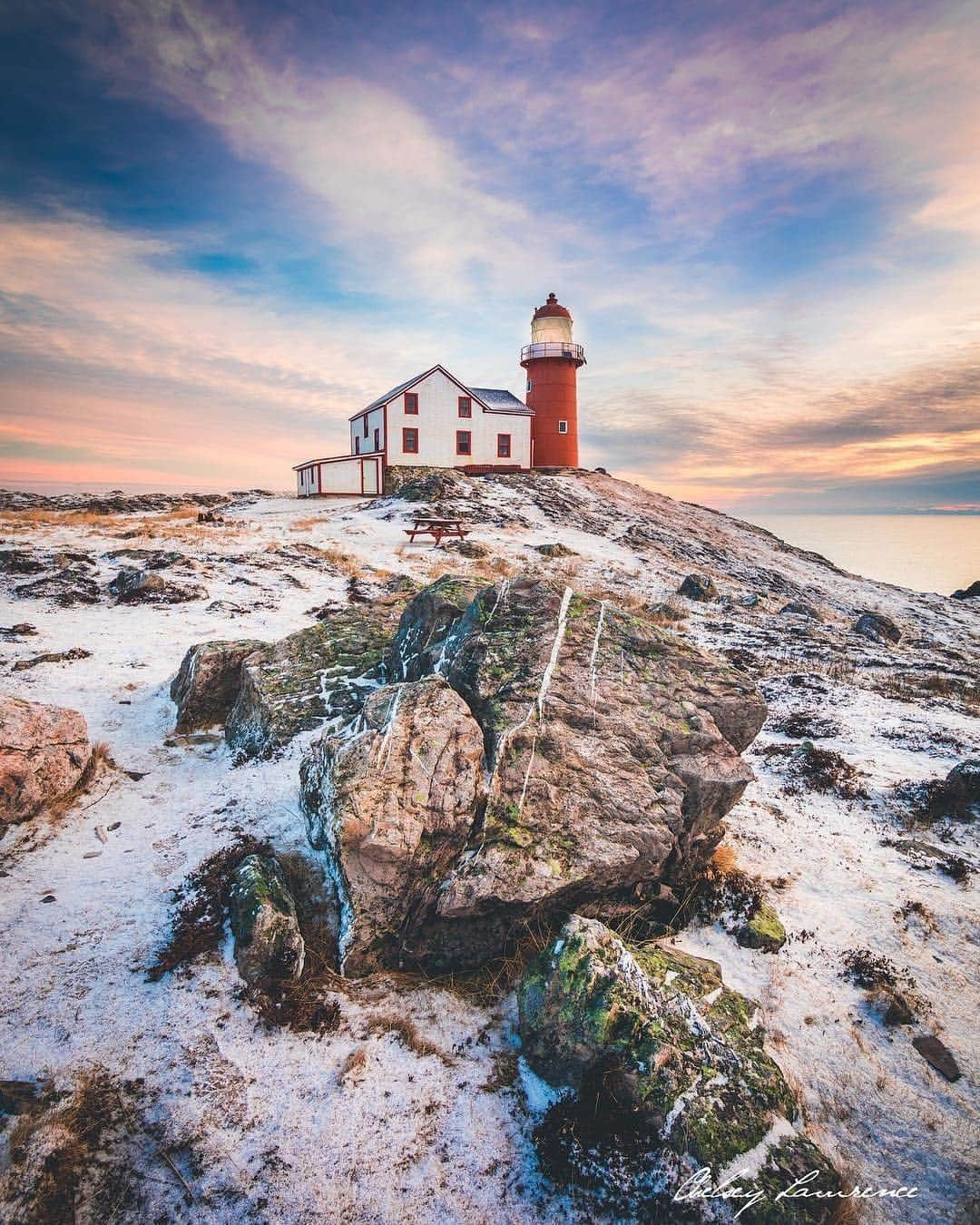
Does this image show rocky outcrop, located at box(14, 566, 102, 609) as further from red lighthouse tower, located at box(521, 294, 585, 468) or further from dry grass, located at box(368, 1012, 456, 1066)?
red lighthouse tower, located at box(521, 294, 585, 468)

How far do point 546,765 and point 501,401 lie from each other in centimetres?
4867

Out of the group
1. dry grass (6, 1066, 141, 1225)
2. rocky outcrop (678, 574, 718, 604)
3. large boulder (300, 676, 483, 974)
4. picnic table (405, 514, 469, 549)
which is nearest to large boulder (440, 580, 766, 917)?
large boulder (300, 676, 483, 974)

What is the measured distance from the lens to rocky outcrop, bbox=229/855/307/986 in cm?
446

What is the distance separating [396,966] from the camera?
4.73 m

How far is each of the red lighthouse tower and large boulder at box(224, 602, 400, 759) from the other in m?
44.3

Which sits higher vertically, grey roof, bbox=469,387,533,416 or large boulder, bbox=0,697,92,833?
grey roof, bbox=469,387,533,416

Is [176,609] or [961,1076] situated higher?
[176,609]

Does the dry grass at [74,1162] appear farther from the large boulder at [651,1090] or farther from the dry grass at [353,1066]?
the large boulder at [651,1090]

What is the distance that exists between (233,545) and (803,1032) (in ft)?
74.1

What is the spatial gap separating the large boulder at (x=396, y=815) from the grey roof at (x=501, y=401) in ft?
148

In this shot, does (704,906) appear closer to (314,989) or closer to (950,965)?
(950,965)

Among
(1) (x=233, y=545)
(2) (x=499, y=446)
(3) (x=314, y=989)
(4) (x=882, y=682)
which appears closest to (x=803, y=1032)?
(3) (x=314, y=989)

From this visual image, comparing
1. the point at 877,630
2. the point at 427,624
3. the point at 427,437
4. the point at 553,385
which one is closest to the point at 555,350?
the point at 553,385

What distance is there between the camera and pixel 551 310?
50188 mm
